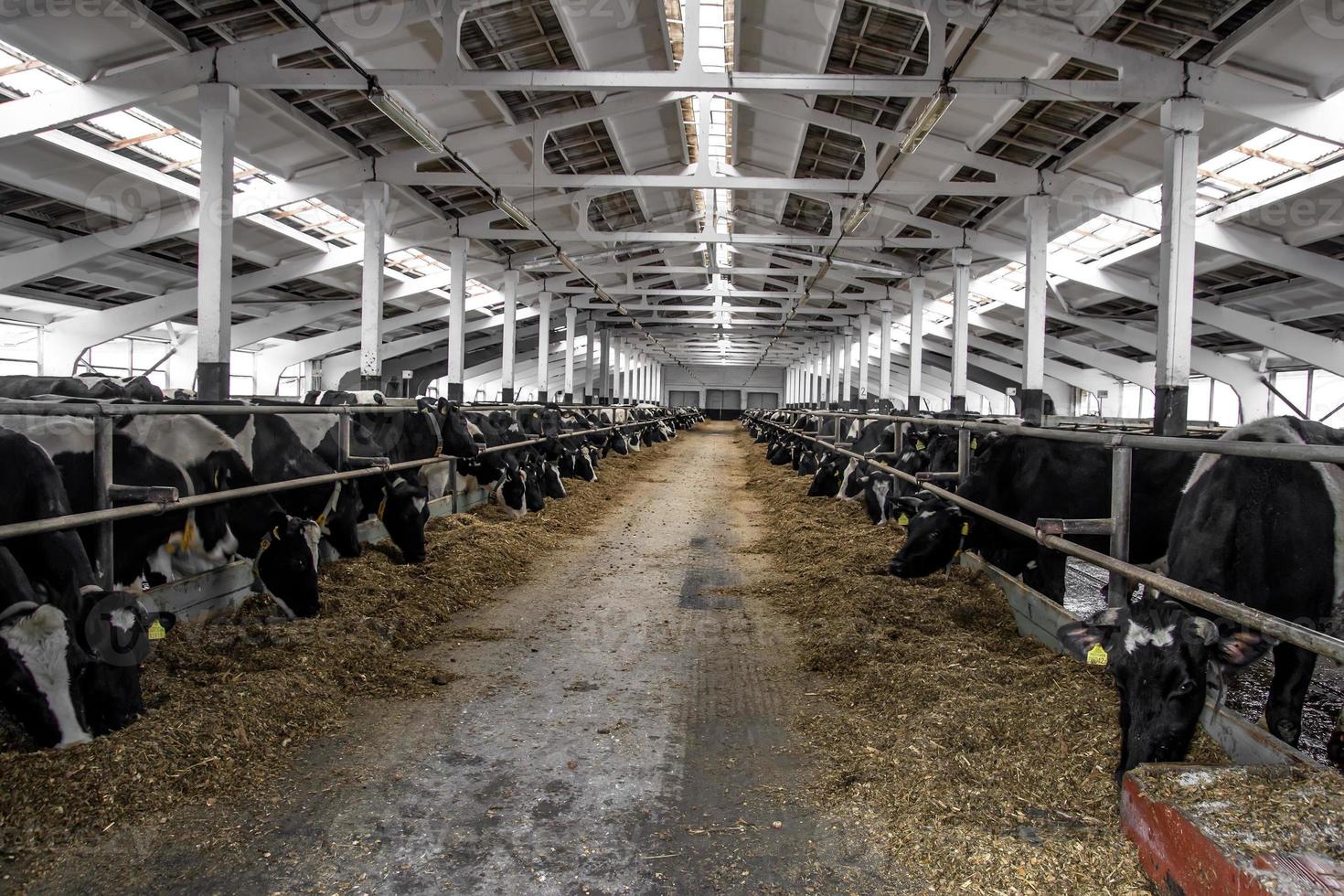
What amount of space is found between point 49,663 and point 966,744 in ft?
13.0

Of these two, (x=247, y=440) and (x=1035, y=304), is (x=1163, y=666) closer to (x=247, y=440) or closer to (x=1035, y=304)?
(x=247, y=440)

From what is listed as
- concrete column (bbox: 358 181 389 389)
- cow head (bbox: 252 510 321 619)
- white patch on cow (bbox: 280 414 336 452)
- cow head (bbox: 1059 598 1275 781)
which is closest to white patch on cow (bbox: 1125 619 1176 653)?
cow head (bbox: 1059 598 1275 781)

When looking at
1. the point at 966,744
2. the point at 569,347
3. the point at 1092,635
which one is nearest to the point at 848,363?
the point at 569,347

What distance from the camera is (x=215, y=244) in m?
10.2

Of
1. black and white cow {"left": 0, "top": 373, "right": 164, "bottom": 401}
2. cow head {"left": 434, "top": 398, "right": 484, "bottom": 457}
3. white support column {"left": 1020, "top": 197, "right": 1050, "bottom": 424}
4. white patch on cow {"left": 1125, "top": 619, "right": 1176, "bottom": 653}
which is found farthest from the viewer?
white support column {"left": 1020, "top": 197, "right": 1050, "bottom": 424}

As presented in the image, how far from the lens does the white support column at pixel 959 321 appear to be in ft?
60.9

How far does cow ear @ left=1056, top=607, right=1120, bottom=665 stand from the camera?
3658 millimetres

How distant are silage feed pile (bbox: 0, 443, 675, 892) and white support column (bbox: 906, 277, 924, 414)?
55.4ft

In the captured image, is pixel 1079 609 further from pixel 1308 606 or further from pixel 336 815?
pixel 336 815

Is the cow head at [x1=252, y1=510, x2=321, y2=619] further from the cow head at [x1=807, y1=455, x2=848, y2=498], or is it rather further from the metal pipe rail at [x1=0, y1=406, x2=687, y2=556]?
the cow head at [x1=807, y1=455, x2=848, y2=498]

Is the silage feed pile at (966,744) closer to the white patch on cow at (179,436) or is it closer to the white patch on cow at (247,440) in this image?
the white patch on cow at (247,440)

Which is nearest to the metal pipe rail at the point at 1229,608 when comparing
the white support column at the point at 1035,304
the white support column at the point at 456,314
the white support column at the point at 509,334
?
the white support column at the point at 1035,304

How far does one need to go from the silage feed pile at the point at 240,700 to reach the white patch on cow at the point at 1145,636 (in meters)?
3.53

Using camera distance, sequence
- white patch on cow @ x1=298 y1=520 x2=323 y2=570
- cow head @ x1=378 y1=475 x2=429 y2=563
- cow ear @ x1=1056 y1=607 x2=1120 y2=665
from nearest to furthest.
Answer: cow ear @ x1=1056 y1=607 x2=1120 y2=665 → white patch on cow @ x1=298 y1=520 x2=323 y2=570 → cow head @ x1=378 y1=475 x2=429 y2=563
